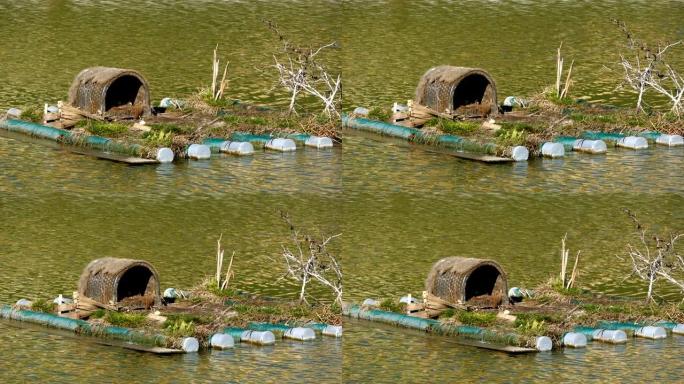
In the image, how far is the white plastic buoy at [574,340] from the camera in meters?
18.2

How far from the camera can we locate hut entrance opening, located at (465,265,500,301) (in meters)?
19.1

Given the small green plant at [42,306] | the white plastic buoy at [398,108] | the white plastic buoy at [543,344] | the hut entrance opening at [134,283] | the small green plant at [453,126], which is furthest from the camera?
the hut entrance opening at [134,283]

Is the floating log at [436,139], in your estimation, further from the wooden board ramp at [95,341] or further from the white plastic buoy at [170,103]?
the white plastic buoy at [170,103]

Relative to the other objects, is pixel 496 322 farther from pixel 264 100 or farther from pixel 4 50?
pixel 4 50

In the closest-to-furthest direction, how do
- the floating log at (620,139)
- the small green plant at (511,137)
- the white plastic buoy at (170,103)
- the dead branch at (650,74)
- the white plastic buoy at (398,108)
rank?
the white plastic buoy at (398,108)
the small green plant at (511,137)
the floating log at (620,139)
the dead branch at (650,74)
the white plastic buoy at (170,103)

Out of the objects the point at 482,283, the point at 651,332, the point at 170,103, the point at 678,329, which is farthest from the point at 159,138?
the point at 678,329

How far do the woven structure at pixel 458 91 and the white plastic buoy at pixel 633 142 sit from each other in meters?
1.65

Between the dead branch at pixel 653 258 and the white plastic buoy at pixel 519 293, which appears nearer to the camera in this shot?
the dead branch at pixel 653 258

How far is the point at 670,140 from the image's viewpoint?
68.7ft

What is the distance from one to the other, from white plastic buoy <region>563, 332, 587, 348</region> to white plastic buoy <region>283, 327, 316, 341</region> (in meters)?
2.40

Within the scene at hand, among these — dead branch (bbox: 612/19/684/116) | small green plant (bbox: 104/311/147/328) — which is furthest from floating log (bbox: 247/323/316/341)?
dead branch (bbox: 612/19/684/116)

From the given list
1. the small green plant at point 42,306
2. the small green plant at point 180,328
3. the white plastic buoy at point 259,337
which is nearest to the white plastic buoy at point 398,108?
the white plastic buoy at point 259,337

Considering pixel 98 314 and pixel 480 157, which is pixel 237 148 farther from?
pixel 480 157

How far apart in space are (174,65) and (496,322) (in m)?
7.59
